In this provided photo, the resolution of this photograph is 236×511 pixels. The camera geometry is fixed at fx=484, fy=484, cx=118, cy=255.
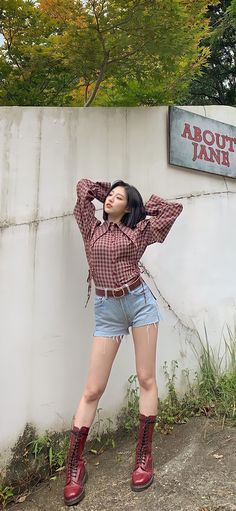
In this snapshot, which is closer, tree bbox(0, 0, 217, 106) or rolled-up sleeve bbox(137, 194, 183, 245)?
rolled-up sleeve bbox(137, 194, 183, 245)

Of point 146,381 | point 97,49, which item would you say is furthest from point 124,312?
point 97,49

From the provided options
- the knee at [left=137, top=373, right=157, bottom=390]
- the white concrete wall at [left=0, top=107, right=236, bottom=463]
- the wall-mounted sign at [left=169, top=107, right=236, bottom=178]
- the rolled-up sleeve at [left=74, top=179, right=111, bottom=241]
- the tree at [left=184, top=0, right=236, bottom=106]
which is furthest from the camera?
the tree at [left=184, top=0, right=236, bottom=106]

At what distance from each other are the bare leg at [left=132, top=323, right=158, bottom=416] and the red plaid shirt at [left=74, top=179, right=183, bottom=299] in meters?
0.30

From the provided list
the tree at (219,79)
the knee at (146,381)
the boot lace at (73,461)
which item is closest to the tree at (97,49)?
the knee at (146,381)

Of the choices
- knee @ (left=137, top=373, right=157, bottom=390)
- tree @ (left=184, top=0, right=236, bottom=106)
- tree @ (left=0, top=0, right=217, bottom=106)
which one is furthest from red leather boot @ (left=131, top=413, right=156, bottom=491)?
tree @ (left=184, top=0, right=236, bottom=106)

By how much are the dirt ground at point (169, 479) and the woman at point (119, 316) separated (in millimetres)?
92

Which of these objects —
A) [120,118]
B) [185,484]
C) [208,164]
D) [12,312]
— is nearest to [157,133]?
[120,118]

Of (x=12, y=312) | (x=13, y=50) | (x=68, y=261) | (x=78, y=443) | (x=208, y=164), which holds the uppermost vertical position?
(x=13, y=50)

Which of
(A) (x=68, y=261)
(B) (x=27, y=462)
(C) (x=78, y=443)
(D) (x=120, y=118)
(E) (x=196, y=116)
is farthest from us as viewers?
(E) (x=196, y=116)

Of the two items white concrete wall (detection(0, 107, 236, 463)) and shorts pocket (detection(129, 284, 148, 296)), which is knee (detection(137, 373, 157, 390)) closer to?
shorts pocket (detection(129, 284, 148, 296))

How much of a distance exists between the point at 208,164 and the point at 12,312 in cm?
209

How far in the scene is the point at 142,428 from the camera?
2.67m

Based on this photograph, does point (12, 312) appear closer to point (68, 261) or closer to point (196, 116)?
point (68, 261)

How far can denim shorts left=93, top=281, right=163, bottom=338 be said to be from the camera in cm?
262
